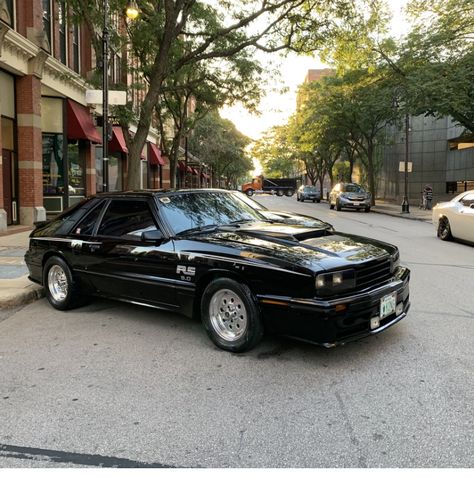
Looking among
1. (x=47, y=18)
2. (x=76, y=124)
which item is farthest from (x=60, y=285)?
(x=47, y=18)

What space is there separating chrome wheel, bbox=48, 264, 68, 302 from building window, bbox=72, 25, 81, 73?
628 inches

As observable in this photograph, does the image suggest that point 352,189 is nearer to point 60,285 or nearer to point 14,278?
point 14,278

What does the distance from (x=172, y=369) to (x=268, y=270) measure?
1.19 m

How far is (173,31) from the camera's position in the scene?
1312 cm

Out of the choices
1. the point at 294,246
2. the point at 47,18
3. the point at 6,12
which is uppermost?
the point at 47,18

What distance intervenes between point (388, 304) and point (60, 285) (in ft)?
13.6

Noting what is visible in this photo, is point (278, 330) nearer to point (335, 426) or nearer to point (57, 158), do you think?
point (335, 426)

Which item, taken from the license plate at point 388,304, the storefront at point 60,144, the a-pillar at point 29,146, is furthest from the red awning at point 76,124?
the license plate at point 388,304

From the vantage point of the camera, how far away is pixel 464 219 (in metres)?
12.5

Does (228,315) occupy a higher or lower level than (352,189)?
lower

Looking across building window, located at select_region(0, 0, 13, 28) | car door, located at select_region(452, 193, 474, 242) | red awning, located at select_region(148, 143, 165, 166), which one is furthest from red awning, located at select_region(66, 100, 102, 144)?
red awning, located at select_region(148, 143, 165, 166)

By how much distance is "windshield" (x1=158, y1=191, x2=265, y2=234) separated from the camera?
211 inches

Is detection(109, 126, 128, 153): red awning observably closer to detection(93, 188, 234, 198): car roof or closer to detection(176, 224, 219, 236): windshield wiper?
detection(93, 188, 234, 198): car roof

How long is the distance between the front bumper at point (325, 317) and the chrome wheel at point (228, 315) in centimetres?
27
